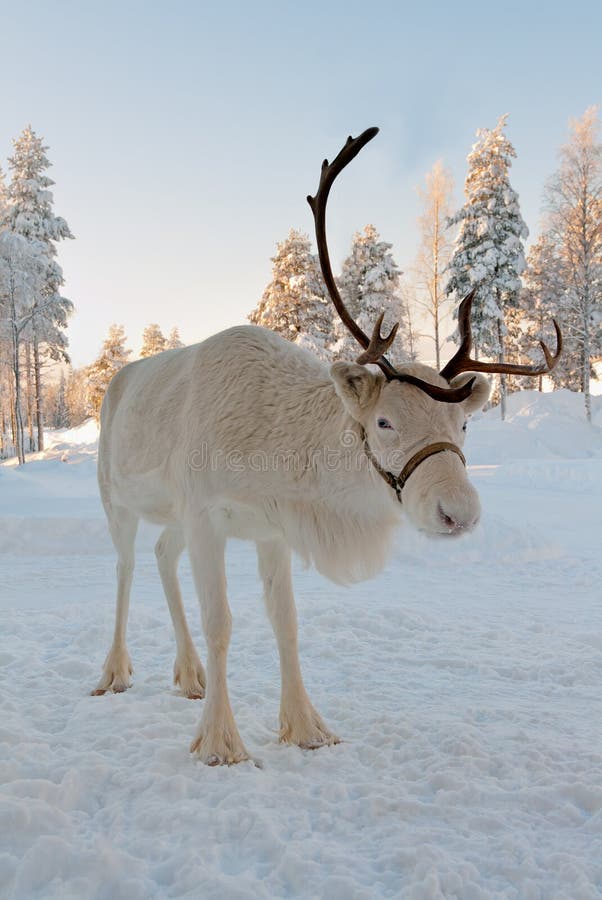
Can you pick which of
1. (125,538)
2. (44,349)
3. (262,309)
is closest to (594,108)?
(262,309)

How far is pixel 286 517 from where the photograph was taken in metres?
3.25

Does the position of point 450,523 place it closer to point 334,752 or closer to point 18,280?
point 334,752

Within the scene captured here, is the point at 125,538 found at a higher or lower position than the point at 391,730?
higher

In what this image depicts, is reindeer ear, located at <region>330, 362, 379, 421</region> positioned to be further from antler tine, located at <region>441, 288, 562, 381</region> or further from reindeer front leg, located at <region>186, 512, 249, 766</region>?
reindeer front leg, located at <region>186, 512, 249, 766</region>

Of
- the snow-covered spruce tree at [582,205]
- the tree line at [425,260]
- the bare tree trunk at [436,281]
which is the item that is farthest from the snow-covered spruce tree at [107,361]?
the snow-covered spruce tree at [582,205]

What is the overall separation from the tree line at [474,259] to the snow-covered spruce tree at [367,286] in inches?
1.9

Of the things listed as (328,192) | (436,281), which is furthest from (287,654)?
(436,281)

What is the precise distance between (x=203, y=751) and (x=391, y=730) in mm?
959

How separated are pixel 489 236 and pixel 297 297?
8420mm

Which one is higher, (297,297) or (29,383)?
(297,297)

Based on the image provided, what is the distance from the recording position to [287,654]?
361 cm

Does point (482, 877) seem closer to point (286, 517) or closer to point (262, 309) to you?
point (286, 517)

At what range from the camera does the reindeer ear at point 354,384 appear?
282 centimetres

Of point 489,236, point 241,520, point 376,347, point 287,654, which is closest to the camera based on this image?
point 376,347
